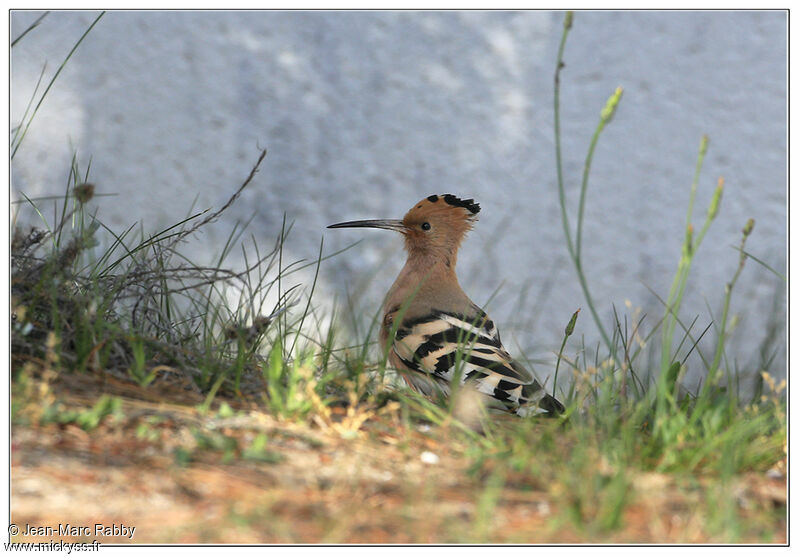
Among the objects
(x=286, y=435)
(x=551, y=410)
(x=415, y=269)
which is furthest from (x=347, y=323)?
(x=286, y=435)

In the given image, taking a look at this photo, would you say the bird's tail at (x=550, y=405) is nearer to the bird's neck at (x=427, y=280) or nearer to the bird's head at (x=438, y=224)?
the bird's neck at (x=427, y=280)

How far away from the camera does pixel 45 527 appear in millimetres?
1138

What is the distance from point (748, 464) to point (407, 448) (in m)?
0.52

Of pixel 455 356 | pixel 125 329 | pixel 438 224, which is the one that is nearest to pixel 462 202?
pixel 438 224

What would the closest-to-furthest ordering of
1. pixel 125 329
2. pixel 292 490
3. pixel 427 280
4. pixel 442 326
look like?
pixel 292 490, pixel 125 329, pixel 442 326, pixel 427 280

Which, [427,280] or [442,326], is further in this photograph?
[427,280]

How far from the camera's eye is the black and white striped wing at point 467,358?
6.49 ft

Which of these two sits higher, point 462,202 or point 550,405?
point 462,202

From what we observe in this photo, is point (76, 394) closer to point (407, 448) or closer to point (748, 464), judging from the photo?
point (407, 448)

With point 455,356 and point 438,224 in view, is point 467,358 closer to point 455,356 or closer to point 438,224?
point 455,356

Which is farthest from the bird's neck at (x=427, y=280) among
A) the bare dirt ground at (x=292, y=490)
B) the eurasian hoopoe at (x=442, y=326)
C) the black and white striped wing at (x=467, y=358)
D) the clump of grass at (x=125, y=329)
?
the bare dirt ground at (x=292, y=490)

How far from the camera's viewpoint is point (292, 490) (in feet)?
3.98

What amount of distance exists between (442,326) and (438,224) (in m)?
0.41

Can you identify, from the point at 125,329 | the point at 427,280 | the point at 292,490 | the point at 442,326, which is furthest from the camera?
the point at 427,280
